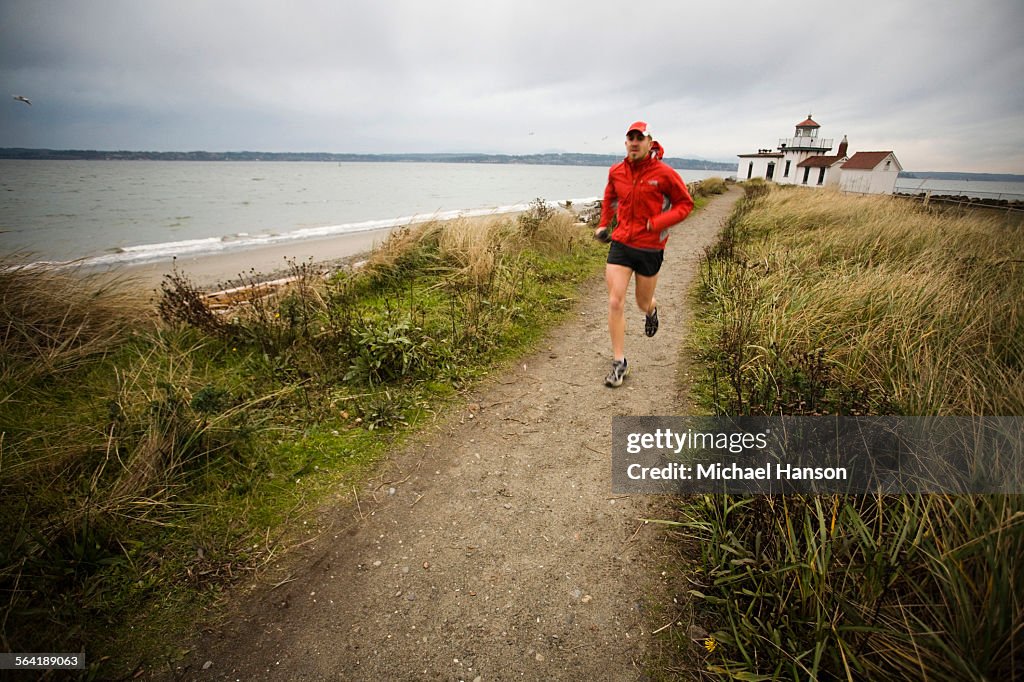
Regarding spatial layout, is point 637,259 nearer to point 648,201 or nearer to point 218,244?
point 648,201

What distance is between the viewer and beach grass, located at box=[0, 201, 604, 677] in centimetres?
210

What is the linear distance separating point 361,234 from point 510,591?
19282 millimetres

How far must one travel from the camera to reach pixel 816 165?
5103 cm

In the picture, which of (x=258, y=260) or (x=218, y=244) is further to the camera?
(x=218, y=244)

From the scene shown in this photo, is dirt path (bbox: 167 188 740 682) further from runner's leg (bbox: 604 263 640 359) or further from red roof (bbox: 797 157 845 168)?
red roof (bbox: 797 157 845 168)

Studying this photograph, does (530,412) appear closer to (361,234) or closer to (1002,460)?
(1002,460)

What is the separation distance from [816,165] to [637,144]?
63197 millimetres

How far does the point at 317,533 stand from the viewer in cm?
266

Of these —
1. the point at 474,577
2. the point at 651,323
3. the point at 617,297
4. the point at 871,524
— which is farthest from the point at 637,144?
the point at 474,577

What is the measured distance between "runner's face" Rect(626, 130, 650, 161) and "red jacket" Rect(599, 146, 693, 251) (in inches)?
4.1

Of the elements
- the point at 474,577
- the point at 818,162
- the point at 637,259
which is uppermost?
the point at 818,162

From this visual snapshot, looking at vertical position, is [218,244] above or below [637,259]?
below

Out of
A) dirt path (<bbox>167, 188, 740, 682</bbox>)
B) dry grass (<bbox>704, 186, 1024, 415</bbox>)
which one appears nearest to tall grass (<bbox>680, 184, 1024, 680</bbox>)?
dry grass (<bbox>704, 186, 1024, 415</bbox>)

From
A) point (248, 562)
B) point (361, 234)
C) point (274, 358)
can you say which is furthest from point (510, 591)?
point (361, 234)
